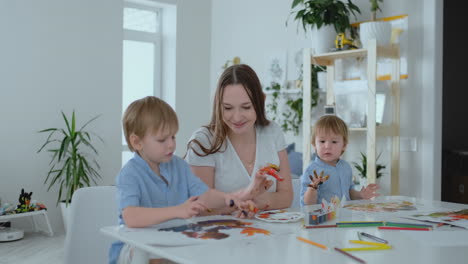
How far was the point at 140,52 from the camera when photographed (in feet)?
19.0

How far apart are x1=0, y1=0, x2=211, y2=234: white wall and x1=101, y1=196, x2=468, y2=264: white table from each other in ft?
12.7

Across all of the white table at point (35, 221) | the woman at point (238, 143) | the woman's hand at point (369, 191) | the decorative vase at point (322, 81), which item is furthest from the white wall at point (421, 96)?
the white table at point (35, 221)

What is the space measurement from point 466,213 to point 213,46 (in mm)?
4578

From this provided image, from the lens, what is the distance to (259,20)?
17.1 ft

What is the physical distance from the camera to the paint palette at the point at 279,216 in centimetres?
137

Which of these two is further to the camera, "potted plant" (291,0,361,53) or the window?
the window

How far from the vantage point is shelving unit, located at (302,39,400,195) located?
3590 mm

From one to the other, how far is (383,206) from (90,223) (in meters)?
0.99

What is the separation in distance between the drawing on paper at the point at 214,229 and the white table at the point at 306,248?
48mm

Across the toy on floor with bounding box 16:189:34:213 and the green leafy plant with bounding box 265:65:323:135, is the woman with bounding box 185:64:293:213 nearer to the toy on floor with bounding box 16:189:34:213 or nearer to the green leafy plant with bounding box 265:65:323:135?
the green leafy plant with bounding box 265:65:323:135

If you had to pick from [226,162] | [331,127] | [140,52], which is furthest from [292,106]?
[226,162]

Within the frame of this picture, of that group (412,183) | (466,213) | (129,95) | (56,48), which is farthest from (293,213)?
(129,95)

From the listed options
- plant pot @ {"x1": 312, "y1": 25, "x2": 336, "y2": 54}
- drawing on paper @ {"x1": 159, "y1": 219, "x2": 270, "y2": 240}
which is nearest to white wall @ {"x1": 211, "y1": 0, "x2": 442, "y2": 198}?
plant pot @ {"x1": 312, "y1": 25, "x2": 336, "y2": 54}

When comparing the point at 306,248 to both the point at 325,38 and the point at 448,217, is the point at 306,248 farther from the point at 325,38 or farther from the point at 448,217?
the point at 325,38
